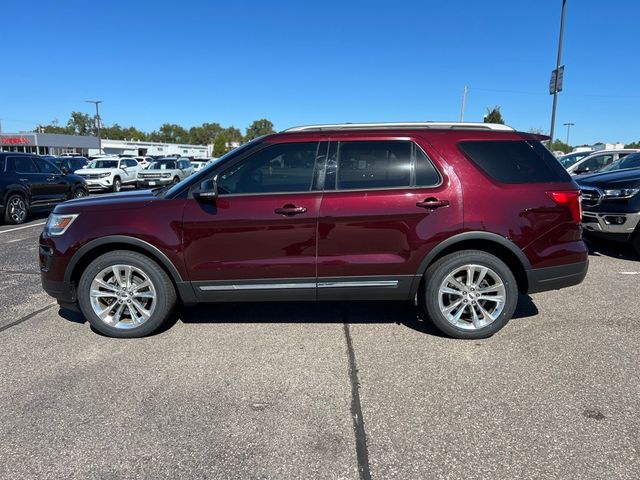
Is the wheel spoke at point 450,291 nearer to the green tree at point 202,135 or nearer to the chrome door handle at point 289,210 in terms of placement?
the chrome door handle at point 289,210

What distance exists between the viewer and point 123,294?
4078 mm

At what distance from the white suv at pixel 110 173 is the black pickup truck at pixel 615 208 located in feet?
66.4

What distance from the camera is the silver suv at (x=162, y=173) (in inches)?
927

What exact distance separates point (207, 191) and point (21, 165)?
10554mm

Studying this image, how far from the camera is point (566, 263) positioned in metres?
4.06

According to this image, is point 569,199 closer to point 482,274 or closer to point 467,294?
point 482,274

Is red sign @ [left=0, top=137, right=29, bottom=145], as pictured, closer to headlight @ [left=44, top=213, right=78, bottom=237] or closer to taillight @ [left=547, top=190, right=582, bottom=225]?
headlight @ [left=44, top=213, right=78, bottom=237]

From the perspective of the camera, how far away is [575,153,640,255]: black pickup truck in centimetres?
667

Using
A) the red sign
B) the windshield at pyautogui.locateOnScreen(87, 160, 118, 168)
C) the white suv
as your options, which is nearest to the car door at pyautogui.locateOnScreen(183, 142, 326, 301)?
the white suv

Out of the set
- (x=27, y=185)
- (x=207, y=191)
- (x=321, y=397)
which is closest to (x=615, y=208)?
(x=321, y=397)

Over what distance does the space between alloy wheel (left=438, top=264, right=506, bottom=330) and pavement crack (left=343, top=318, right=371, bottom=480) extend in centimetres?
96

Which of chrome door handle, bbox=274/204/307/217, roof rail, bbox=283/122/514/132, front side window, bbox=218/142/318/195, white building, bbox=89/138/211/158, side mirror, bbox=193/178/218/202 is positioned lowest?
chrome door handle, bbox=274/204/307/217

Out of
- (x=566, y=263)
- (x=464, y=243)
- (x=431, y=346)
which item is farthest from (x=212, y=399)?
(x=566, y=263)

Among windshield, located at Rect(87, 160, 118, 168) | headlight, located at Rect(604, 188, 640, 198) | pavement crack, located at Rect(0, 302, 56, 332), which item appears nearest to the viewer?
pavement crack, located at Rect(0, 302, 56, 332)
